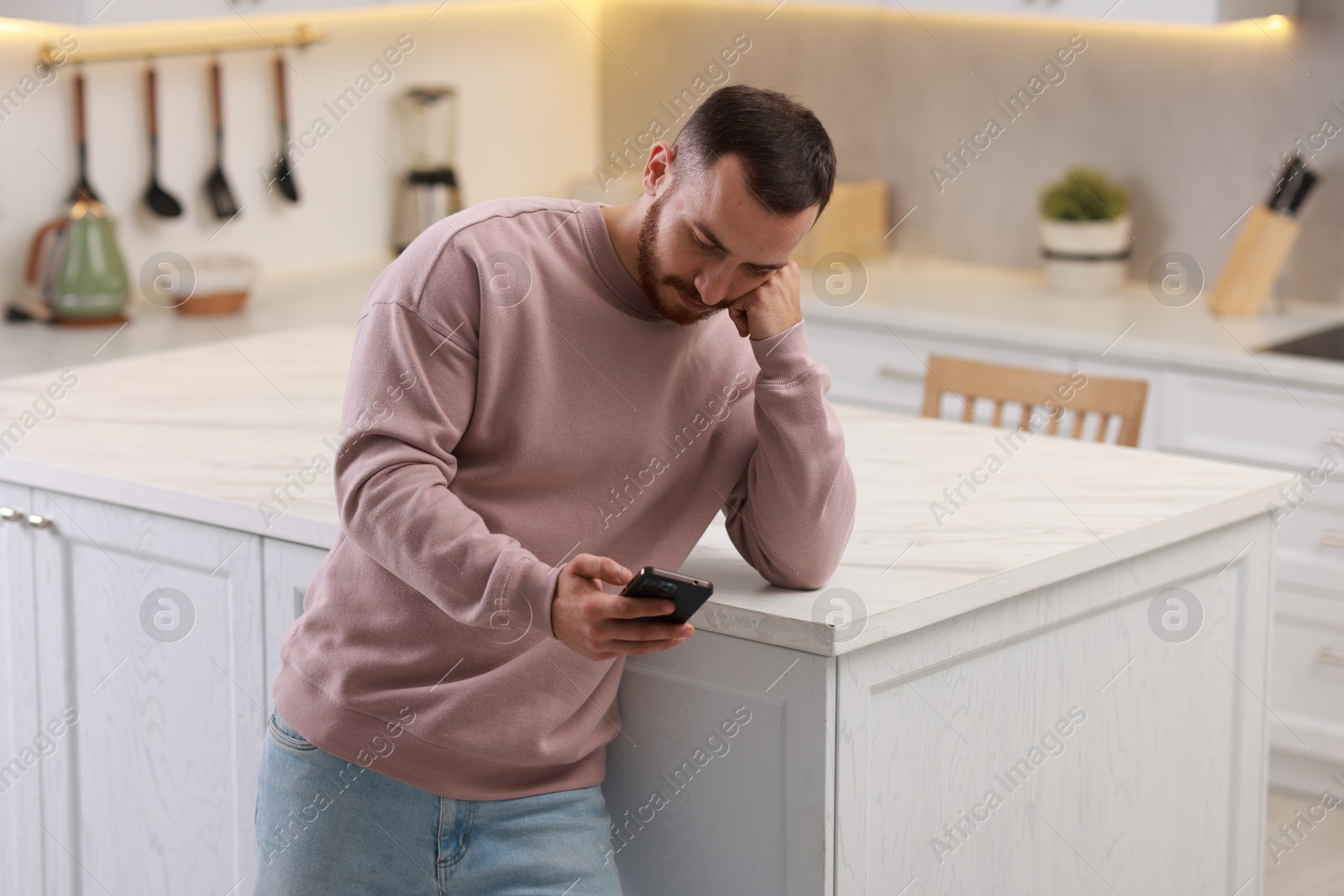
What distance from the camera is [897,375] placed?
3.22 meters

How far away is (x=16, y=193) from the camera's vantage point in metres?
3.03

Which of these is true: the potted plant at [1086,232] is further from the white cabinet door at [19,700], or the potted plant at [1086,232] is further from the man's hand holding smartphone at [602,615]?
the man's hand holding smartphone at [602,615]

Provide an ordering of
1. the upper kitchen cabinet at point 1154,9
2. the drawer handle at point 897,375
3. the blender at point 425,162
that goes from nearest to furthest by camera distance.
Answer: the upper kitchen cabinet at point 1154,9
the drawer handle at point 897,375
the blender at point 425,162

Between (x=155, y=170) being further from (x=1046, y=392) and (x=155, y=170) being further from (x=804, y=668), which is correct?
(x=804, y=668)

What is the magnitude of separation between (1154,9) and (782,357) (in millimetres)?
2063

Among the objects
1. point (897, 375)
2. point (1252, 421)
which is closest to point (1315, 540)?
point (1252, 421)

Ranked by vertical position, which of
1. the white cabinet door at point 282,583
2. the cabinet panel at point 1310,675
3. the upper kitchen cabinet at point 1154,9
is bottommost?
the cabinet panel at point 1310,675

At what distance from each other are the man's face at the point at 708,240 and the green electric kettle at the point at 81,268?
2035 millimetres

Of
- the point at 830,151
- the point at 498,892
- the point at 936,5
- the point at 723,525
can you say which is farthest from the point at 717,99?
the point at 936,5

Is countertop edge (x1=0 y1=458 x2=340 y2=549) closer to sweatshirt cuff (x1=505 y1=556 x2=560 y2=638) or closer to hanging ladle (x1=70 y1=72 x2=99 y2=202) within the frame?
sweatshirt cuff (x1=505 y1=556 x2=560 y2=638)

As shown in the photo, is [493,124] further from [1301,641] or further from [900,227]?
[1301,641]

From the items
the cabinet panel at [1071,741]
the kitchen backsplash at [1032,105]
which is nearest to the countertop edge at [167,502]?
the cabinet panel at [1071,741]

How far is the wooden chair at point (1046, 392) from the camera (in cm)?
216

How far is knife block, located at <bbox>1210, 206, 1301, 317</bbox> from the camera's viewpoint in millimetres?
3078
